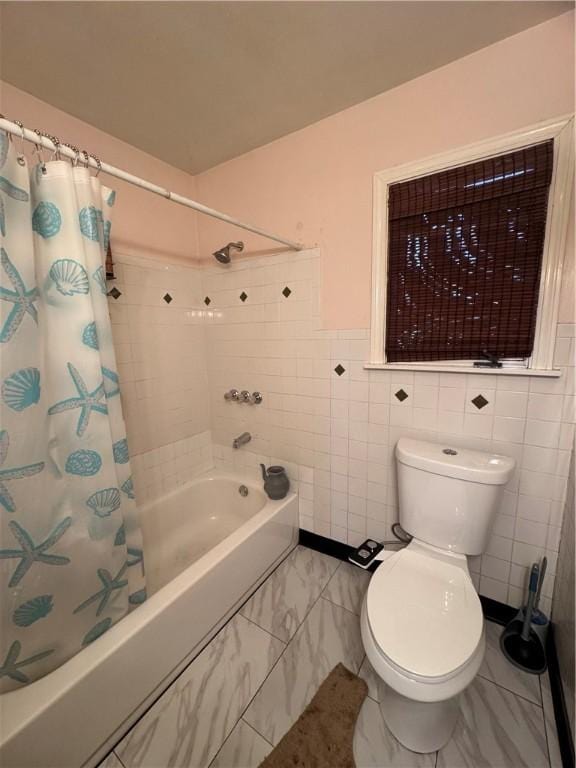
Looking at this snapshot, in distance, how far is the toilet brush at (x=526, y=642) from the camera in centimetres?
119

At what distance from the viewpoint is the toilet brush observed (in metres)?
1.19

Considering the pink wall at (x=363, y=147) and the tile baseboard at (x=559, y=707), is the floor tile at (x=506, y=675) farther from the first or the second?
the pink wall at (x=363, y=147)

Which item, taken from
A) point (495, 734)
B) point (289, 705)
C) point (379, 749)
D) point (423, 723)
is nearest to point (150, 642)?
point (289, 705)

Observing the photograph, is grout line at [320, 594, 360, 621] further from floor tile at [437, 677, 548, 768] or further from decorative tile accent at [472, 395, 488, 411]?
decorative tile accent at [472, 395, 488, 411]

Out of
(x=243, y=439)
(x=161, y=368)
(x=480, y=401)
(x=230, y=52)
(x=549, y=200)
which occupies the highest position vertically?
(x=230, y=52)

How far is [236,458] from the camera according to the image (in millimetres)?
2113

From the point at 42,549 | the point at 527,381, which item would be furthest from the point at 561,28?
the point at 42,549

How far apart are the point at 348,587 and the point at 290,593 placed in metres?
0.30

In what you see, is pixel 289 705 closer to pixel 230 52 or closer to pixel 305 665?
pixel 305 665

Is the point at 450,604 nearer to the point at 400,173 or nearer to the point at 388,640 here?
the point at 388,640

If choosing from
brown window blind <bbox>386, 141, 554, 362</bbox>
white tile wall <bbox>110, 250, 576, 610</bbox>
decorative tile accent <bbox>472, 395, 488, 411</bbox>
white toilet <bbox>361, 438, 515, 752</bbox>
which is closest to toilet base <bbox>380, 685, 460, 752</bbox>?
white toilet <bbox>361, 438, 515, 752</bbox>

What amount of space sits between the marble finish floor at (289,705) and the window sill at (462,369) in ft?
3.77

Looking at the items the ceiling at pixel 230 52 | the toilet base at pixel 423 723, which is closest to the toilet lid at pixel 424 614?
the toilet base at pixel 423 723

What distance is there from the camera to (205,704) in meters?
1.10
